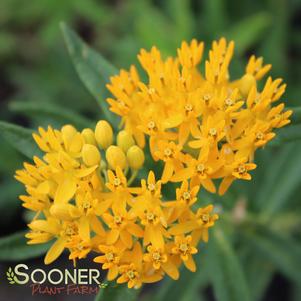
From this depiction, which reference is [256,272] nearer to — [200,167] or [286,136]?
[286,136]

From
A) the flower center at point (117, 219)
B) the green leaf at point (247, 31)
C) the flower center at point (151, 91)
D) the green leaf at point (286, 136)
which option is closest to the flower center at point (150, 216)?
the flower center at point (117, 219)

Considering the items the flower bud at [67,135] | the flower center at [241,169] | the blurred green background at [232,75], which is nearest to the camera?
the flower center at [241,169]

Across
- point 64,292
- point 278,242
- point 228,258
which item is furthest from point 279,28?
point 64,292

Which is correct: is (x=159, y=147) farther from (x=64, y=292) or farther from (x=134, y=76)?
(x=64, y=292)

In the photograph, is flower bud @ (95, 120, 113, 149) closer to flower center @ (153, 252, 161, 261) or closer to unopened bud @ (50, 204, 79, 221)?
unopened bud @ (50, 204, 79, 221)

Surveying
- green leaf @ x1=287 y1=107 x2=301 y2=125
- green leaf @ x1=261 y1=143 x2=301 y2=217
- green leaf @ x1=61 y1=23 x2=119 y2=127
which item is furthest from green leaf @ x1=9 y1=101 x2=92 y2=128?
green leaf @ x1=261 y1=143 x2=301 y2=217

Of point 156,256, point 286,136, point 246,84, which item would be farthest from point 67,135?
point 286,136

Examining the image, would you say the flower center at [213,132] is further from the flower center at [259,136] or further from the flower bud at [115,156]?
the flower bud at [115,156]
